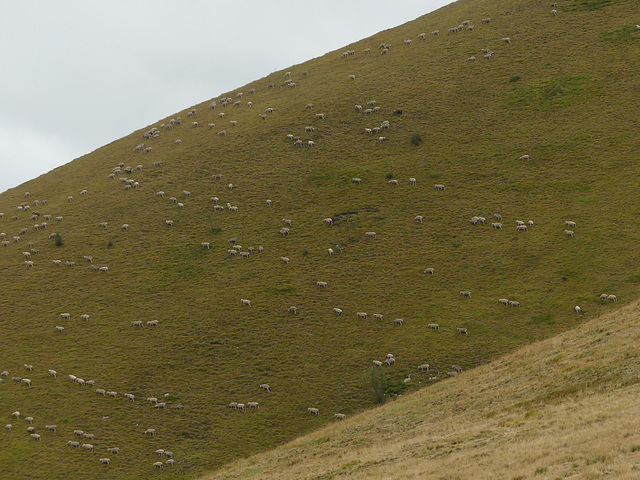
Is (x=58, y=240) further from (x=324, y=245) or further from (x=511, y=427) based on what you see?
(x=511, y=427)

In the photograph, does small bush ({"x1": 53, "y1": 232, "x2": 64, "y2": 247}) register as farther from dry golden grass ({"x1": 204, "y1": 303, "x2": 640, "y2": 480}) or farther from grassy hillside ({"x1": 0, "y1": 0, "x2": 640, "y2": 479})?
dry golden grass ({"x1": 204, "y1": 303, "x2": 640, "y2": 480})

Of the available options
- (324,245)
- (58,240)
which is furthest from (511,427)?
(58,240)

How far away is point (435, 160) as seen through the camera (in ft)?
252

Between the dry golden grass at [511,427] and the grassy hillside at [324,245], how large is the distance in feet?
27.6

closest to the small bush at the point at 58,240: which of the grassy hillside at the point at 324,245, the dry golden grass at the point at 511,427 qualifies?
the grassy hillside at the point at 324,245

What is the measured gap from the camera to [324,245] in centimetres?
6669

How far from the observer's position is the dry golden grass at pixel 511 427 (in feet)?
68.6

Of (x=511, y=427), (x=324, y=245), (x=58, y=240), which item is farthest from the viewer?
(x=58, y=240)

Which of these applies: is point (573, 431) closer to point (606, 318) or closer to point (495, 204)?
point (606, 318)

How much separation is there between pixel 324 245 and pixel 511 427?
136 ft

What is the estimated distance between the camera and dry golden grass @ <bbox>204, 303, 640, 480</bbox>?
20.9 metres

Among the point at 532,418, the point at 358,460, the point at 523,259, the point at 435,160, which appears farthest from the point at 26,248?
the point at 532,418

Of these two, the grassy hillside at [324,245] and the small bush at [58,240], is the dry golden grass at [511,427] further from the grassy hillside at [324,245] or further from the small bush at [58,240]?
the small bush at [58,240]

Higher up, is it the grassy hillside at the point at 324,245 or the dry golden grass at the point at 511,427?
the grassy hillside at the point at 324,245
